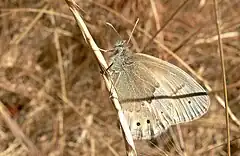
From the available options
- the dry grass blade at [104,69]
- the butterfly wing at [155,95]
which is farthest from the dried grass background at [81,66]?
the dry grass blade at [104,69]

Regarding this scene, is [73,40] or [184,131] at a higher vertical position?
[73,40]

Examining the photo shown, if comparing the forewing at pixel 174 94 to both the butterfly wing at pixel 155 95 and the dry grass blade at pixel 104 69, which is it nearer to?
the butterfly wing at pixel 155 95

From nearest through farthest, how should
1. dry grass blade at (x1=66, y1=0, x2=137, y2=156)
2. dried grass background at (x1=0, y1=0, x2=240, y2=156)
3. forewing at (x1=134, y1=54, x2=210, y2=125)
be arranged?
1. dry grass blade at (x1=66, y1=0, x2=137, y2=156)
2. forewing at (x1=134, y1=54, x2=210, y2=125)
3. dried grass background at (x1=0, y1=0, x2=240, y2=156)

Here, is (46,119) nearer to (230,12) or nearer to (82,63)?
(82,63)

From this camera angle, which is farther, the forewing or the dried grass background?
the dried grass background

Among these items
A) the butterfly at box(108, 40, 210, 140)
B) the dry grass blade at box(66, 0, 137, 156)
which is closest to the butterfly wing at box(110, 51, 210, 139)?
the butterfly at box(108, 40, 210, 140)

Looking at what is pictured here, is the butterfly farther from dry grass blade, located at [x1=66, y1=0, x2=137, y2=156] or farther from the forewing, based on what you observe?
dry grass blade, located at [x1=66, y1=0, x2=137, y2=156]

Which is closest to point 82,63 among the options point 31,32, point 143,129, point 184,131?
point 31,32
